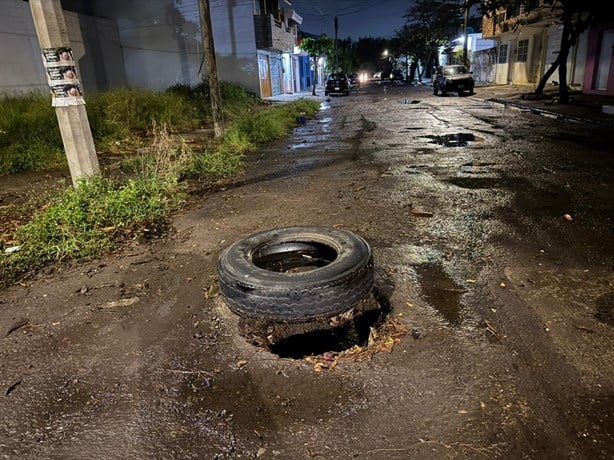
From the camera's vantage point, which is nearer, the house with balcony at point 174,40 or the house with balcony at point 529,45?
the house with balcony at point 529,45

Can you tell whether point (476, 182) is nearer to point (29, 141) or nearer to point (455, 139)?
point (455, 139)

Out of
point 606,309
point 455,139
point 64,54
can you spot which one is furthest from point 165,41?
point 606,309

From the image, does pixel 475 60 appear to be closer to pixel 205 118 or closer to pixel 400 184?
pixel 205 118

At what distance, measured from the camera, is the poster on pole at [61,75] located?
213 inches

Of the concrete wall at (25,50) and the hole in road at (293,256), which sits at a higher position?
Answer: the concrete wall at (25,50)

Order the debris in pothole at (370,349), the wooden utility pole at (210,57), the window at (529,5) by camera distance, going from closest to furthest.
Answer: the debris in pothole at (370,349)
the wooden utility pole at (210,57)
the window at (529,5)

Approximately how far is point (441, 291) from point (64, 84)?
538 centimetres

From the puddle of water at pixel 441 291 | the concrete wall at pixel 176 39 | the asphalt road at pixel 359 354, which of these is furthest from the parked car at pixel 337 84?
the puddle of water at pixel 441 291

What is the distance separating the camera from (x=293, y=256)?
371 cm

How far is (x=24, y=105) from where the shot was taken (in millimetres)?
10289

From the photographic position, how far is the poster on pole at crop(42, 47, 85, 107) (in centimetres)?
541

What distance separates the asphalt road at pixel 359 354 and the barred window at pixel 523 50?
31203 millimetres

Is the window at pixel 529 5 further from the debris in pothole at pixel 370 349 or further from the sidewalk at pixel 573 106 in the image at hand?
the debris in pothole at pixel 370 349

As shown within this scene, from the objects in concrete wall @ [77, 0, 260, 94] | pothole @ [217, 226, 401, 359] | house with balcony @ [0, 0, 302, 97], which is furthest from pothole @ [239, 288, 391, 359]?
concrete wall @ [77, 0, 260, 94]
